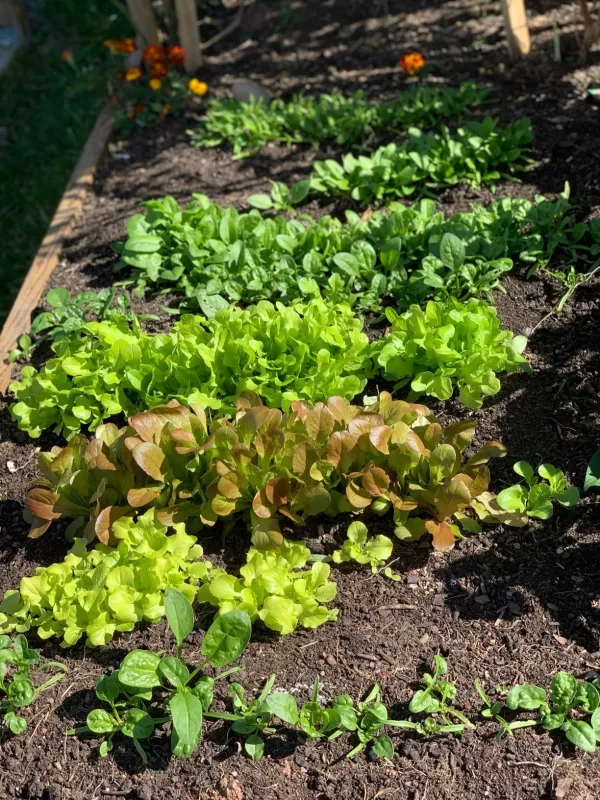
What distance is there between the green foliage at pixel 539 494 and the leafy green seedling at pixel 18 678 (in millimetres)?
1407

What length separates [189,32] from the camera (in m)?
5.39

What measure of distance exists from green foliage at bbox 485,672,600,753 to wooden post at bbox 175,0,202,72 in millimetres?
4598

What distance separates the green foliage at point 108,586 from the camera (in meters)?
2.40

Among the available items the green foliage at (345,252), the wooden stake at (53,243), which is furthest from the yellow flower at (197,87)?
the green foliage at (345,252)

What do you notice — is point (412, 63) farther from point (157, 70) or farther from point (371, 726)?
point (371, 726)

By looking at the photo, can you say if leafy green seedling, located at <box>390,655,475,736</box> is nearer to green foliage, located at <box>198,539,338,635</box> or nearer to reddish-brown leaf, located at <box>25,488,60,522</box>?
green foliage, located at <box>198,539,338,635</box>

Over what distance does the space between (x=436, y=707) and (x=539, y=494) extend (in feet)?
2.48

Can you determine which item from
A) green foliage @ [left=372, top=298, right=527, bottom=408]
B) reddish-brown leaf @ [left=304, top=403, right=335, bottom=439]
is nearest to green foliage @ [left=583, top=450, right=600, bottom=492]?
green foliage @ [left=372, top=298, right=527, bottom=408]

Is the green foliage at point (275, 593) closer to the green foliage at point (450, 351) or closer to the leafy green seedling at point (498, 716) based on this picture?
the leafy green seedling at point (498, 716)

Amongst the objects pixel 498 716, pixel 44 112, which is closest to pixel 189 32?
pixel 44 112

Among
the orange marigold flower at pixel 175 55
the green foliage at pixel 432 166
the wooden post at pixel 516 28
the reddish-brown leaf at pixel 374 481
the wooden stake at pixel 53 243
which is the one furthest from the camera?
the orange marigold flower at pixel 175 55

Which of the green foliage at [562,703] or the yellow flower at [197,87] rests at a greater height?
the yellow flower at [197,87]

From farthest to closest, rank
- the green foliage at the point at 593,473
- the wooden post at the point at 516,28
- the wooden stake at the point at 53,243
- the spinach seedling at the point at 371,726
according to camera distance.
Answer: the wooden post at the point at 516,28, the wooden stake at the point at 53,243, the green foliage at the point at 593,473, the spinach seedling at the point at 371,726

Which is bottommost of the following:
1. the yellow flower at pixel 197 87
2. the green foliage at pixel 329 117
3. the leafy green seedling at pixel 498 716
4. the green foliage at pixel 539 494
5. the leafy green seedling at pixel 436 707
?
the leafy green seedling at pixel 498 716
